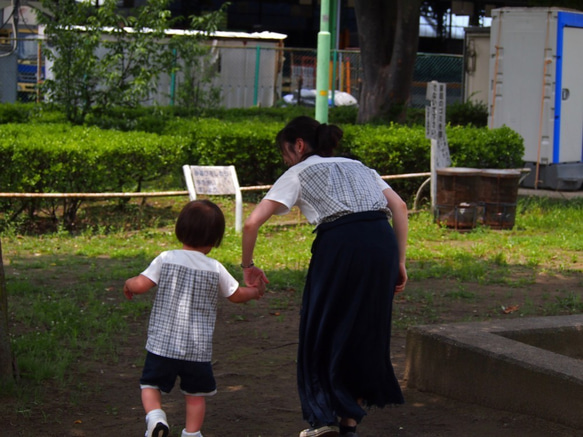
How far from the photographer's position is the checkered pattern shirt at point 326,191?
3977 mm

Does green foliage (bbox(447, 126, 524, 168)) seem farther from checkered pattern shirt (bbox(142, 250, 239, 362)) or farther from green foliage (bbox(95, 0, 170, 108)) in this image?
checkered pattern shirt (bbox(142, 250, 239, 362))

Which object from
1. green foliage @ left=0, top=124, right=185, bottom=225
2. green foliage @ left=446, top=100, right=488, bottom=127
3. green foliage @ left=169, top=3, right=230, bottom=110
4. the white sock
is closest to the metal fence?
green foliage @ left=169, top=3, right=230, bottom=110

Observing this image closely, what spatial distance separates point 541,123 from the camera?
14438 millimetres

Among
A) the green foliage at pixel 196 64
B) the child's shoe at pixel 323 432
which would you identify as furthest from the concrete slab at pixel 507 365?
the green foliage at pixel 196 64

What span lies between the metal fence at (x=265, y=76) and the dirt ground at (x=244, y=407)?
1305 cm

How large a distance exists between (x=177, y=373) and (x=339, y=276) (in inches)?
32.5

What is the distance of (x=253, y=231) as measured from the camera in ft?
12.9

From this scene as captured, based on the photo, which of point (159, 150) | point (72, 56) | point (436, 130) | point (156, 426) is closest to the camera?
point (156, 426)

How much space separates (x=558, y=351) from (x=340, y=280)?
5.97ft

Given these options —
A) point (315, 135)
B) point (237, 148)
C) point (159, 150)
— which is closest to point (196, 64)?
point (237, 148)

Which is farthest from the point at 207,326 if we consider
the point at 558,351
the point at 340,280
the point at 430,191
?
the point at 430,191

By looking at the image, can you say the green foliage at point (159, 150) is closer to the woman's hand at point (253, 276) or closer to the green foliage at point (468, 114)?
the green foliage at point (468, 114)

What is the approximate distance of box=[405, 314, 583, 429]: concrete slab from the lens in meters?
4.14

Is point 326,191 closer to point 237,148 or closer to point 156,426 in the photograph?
point 156,426
